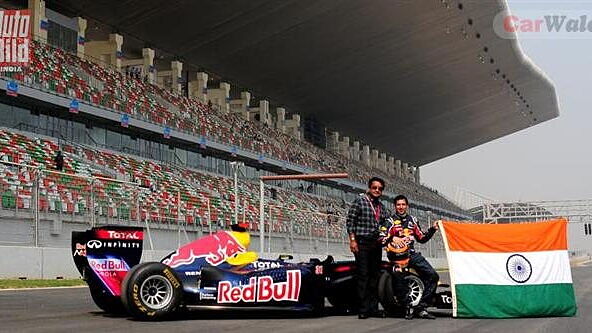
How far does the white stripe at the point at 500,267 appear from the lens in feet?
28.1

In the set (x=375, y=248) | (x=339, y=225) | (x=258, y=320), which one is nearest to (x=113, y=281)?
(x=258, y=320)

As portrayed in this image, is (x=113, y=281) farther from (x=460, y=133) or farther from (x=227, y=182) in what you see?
(x=460, y=133)

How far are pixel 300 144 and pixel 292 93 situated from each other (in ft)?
16.6

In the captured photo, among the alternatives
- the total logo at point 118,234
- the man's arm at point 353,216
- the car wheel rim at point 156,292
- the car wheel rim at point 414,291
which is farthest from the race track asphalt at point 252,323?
the man's arm at point 353,216

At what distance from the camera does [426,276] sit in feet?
28.0

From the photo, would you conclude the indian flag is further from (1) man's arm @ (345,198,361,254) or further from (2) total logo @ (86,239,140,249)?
(2) total logo @ (86,239,140,249)

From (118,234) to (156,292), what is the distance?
36.1 inches

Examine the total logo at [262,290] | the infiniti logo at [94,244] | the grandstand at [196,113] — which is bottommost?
the total logo at [262,290]

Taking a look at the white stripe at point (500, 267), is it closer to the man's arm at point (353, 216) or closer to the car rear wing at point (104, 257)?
the man's arm at point (353, 216)

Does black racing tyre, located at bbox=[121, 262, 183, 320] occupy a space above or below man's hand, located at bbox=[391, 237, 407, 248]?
below

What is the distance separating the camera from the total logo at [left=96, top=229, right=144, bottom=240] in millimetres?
7809

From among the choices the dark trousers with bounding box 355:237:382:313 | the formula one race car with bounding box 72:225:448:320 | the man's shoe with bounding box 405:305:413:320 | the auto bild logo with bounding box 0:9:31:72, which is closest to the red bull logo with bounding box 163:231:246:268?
the formula one race car with bounding box 72:225:448:320

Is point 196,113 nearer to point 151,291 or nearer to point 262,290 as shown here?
point 262,290

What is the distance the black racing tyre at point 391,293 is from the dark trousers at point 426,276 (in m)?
0.08
